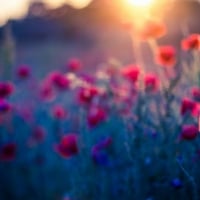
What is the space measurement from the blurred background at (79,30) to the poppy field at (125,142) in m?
12.3

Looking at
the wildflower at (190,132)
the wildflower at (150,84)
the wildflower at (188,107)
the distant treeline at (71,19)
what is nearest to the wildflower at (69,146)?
the wildflower at (150,84)

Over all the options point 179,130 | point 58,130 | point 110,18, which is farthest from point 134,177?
point 110,18

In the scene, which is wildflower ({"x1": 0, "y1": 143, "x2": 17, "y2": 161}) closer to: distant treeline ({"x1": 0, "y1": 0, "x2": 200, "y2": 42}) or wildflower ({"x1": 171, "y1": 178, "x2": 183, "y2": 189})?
wildflower ({"x1": 171, "y1": 178, "x2": 183, "y2": 189})

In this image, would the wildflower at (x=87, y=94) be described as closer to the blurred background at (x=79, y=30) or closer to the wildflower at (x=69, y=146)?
the wildflower at (x=69, y=146)

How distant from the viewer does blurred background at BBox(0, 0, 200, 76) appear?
1927cm

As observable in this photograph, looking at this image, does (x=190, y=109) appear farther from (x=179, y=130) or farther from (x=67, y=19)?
(x=67, y=19)

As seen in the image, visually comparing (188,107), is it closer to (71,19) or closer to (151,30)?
(151,30)

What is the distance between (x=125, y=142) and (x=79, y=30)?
2197 cm

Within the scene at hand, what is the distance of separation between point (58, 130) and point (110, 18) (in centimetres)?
1999

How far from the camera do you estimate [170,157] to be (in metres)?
2.99

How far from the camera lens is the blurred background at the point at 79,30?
758 inches

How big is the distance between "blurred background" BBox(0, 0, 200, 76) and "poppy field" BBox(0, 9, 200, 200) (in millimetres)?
12310

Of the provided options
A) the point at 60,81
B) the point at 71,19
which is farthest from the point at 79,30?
the point at 60,81

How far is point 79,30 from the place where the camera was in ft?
80.8
